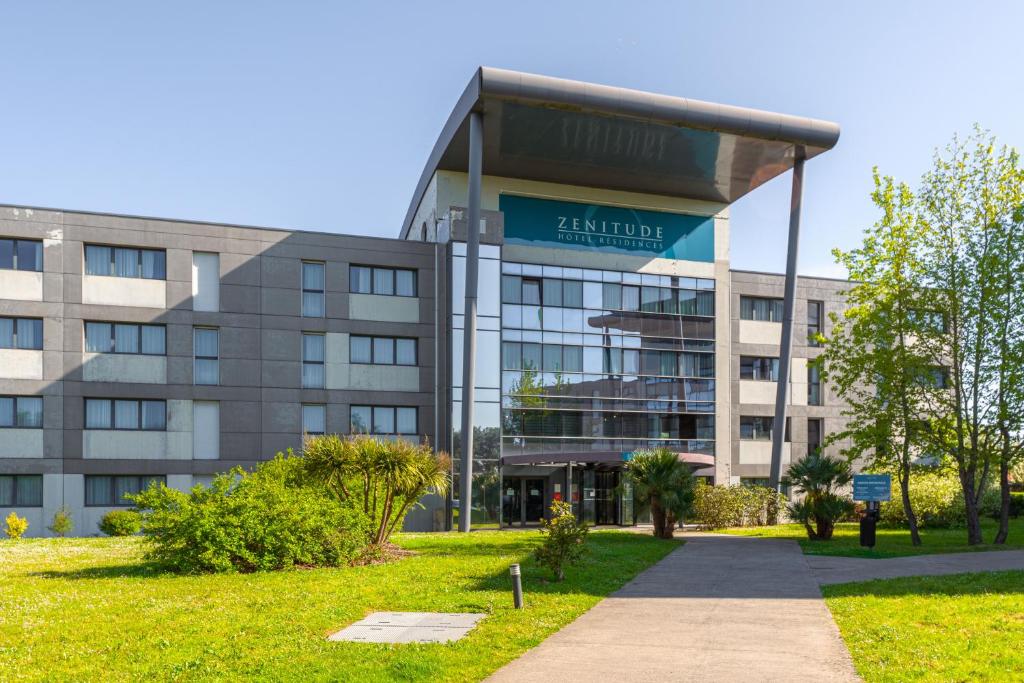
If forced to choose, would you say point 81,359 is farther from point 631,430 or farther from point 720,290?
point 720,290

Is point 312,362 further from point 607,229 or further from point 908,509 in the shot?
point 908,509

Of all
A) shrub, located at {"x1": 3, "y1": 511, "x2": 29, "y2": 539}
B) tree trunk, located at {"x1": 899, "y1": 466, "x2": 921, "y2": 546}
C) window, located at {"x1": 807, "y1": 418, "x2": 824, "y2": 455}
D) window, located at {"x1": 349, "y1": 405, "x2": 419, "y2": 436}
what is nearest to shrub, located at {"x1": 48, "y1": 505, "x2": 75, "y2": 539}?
shrub, located at {"x1": 3, "y1": 511, "x2": 29, "y2": 539}

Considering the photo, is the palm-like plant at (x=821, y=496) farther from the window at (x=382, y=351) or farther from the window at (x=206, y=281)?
the window at (x=206, y=281)

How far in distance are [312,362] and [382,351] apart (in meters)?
2.92

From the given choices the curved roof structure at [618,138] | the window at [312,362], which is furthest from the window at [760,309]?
the window at [312,362]

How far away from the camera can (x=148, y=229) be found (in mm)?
34031

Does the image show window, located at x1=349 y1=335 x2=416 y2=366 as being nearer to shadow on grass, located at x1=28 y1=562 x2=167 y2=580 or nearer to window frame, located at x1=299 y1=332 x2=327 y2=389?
window frame, located at x1=299 y1=332 x2=327 y2=389

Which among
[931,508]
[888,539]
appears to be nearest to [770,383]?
[931,508]

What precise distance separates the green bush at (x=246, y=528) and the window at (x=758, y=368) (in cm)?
2843

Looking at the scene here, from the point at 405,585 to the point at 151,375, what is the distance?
2222 centimetres

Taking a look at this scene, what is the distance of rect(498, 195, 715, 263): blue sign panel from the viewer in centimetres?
3869

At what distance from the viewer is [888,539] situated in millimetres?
27344

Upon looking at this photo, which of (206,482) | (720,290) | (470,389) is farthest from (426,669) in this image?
(720,290)

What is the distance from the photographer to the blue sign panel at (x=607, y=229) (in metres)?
38.7
